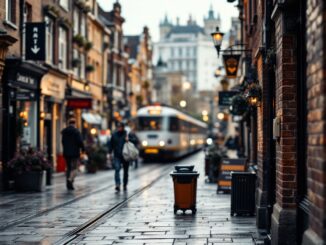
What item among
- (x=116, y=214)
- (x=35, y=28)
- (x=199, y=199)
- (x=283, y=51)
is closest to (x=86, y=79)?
(x=35, y=28)

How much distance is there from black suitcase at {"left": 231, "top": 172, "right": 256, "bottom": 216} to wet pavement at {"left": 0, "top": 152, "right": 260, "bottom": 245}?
299mm

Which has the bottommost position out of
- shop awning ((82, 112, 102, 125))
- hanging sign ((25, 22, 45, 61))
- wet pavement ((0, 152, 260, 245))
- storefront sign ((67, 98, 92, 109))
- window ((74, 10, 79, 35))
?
wet pavement ((0, 152, 260, 245))

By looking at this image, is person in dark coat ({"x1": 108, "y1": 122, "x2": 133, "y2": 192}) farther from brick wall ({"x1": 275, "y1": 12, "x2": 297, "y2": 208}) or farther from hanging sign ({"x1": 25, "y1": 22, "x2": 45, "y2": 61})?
brick wall ({"x1": 275, "y1": 12, "x2": 297, "y2": 208})

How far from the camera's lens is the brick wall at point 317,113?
6.18m

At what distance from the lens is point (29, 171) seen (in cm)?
2112

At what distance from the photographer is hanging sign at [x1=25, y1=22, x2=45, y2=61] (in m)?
24.0

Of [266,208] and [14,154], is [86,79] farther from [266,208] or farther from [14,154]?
[266,208]

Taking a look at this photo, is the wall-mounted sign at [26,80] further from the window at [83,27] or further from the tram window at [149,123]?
the tram window at [149,123]

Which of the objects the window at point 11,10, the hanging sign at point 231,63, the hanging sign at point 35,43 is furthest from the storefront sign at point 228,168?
the window at point 11,10

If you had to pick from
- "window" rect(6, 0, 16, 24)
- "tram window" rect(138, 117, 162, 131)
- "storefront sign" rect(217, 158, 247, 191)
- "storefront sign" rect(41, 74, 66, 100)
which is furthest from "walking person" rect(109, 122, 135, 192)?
"tram window" rect(138, 117, 162, 131)

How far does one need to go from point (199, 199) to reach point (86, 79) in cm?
2591

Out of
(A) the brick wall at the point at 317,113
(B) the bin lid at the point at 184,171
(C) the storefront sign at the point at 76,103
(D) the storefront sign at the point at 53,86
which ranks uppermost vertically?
(D) the storefront sign at the point at 53,86

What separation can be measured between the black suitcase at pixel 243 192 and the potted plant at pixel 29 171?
817 cm

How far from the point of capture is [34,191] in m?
21.2
